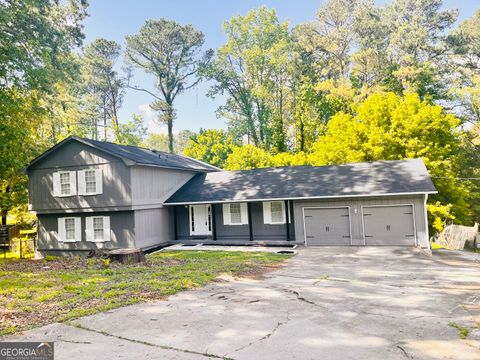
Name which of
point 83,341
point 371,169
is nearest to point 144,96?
point 371,169

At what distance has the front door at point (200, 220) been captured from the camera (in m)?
20.1

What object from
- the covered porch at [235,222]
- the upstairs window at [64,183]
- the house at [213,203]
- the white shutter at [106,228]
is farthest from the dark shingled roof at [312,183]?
the upstairs window at [64,183]

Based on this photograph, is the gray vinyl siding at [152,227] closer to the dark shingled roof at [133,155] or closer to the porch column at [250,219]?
the dark shingled roof at [133,155]

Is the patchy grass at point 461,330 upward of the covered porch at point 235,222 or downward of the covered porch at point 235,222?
downward

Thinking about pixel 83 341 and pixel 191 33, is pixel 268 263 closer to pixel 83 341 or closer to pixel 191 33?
pixel 83 341

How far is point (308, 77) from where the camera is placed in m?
37.8

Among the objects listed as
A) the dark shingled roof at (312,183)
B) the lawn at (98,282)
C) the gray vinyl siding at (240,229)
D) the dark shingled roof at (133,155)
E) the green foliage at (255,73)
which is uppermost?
the green foliage at (255,73)

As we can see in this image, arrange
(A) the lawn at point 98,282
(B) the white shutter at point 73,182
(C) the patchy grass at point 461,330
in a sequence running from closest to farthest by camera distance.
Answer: (C) the patchy grass at point 461,330 < (A) the lawn at point 98,282 < (B) the white shutter at point 73,182

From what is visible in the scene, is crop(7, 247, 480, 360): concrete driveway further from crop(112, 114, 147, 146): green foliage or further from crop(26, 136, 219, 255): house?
crop(112, 114, 147, 146): green foliage

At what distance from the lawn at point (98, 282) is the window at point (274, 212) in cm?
354

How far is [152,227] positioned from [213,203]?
3634mm

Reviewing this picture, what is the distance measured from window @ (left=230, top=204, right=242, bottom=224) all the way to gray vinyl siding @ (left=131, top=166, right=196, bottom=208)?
406 centimetres

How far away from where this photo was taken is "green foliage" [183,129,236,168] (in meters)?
39.2

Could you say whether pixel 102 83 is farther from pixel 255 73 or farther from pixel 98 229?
pixel 98 229
